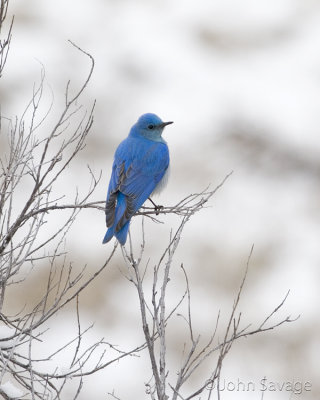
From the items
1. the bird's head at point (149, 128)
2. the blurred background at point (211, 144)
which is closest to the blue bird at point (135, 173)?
the bird's head at point (149, 128)

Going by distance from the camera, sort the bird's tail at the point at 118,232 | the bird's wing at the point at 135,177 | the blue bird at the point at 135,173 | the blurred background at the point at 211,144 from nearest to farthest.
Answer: the bird's tail at the point at 118,232
the blue bird at the point at 135,173
the bird's wing at the point at 135,177
the blurred background at the point at 211,144

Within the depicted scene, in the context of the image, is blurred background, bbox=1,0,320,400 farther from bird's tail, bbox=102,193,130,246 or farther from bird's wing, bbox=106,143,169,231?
bird's tail, bbox=102,193,130,246

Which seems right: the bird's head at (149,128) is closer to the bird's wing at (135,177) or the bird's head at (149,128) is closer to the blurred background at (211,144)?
the bird's wing at (135,177)

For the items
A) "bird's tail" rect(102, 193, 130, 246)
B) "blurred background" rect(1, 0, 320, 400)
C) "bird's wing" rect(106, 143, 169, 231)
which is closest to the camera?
"bird's tail" rect(102, 193, 130, 246)

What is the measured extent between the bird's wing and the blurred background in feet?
26.6

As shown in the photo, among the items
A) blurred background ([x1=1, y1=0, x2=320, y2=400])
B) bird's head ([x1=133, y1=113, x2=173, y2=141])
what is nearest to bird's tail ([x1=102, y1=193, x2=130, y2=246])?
bird's head ([x1=133, y1=113, x2=173, y2=141])

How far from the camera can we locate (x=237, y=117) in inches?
1228

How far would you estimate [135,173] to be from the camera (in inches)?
390

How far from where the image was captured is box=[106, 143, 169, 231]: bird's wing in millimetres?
9008

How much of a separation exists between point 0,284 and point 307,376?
45.0 ft

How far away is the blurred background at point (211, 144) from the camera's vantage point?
2133 cm

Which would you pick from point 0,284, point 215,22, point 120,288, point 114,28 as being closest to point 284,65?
point 215,22

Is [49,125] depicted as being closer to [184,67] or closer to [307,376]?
[184,67]

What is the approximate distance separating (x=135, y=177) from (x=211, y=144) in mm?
20090
